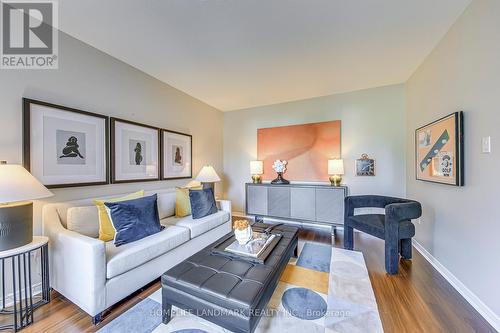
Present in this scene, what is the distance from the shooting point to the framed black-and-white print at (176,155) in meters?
3.20

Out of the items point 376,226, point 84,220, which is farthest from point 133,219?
point 376,226

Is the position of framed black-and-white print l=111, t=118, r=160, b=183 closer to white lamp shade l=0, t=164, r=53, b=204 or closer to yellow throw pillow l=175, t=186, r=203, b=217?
yellow throw pillow l=175, t=186, r=203, b=217

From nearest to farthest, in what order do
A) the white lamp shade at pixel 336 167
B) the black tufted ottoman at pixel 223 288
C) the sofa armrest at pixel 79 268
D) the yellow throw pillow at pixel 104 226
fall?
the black tufted ottoman at pixel 223 288 < the sofa armrest at pixel 79 268 < the yellow throw pillow at pixel 104 226 < the white lamp shade at pixel 336 167

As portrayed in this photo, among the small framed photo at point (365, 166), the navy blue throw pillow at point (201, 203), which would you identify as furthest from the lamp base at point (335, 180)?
the navy blue throw pillow at point (201, 203)

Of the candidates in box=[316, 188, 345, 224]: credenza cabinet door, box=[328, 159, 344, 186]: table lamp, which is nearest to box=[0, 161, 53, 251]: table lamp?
box=[316, 188, 345, 224]: credenza cabinet door

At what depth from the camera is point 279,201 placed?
3.69m

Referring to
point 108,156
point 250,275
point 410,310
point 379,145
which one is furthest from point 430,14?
point 108,156

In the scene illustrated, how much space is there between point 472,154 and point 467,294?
3.97 ft

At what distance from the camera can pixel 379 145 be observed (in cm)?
338

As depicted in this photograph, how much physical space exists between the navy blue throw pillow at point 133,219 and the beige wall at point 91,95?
63 centimetres

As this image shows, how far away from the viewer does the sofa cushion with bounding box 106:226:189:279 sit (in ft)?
5.20

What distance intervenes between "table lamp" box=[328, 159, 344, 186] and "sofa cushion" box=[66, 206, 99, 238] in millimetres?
3326

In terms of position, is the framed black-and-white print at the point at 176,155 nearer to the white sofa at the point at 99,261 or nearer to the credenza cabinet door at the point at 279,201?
the white sofa at the point at 99,261

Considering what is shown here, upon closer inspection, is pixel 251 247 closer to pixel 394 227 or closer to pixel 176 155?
pixel 394 227
